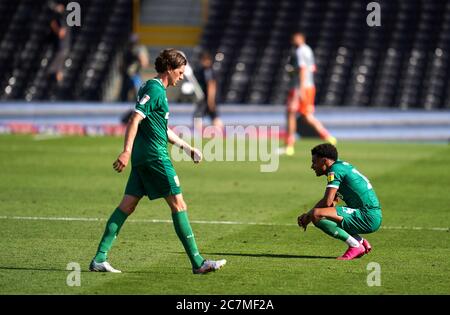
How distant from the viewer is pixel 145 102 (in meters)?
9.52

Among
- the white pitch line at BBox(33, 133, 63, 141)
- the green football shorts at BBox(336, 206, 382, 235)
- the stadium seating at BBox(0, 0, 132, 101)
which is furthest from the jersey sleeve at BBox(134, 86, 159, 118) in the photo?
the stadium seating at BBox(0, 0, 132, 101)

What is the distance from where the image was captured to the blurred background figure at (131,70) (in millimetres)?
27891

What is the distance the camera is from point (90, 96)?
99.5 ft

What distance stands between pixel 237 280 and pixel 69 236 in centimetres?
305

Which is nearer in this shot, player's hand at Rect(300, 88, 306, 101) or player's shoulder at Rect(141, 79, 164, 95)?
player's shoulder at Rect(141, 79, 164, 95)

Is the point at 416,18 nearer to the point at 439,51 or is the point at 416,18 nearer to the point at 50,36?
the point at 439,51

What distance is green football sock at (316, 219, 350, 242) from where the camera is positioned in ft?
34.7

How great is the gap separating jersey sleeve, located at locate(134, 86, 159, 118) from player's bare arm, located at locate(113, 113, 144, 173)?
2.2 inches

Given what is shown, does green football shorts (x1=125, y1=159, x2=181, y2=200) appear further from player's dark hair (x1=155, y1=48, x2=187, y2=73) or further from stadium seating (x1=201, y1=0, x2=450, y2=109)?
stadium seating (x1=201, y1=0, x2=450, y2=109)

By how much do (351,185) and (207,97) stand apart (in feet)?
54.2

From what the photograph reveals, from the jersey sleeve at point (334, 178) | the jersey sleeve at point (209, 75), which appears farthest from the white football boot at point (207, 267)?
the jersey sleeve at point (209, 75)

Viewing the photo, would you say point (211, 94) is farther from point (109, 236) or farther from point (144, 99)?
point (144, 99)

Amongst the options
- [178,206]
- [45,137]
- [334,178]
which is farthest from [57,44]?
[178,206]
